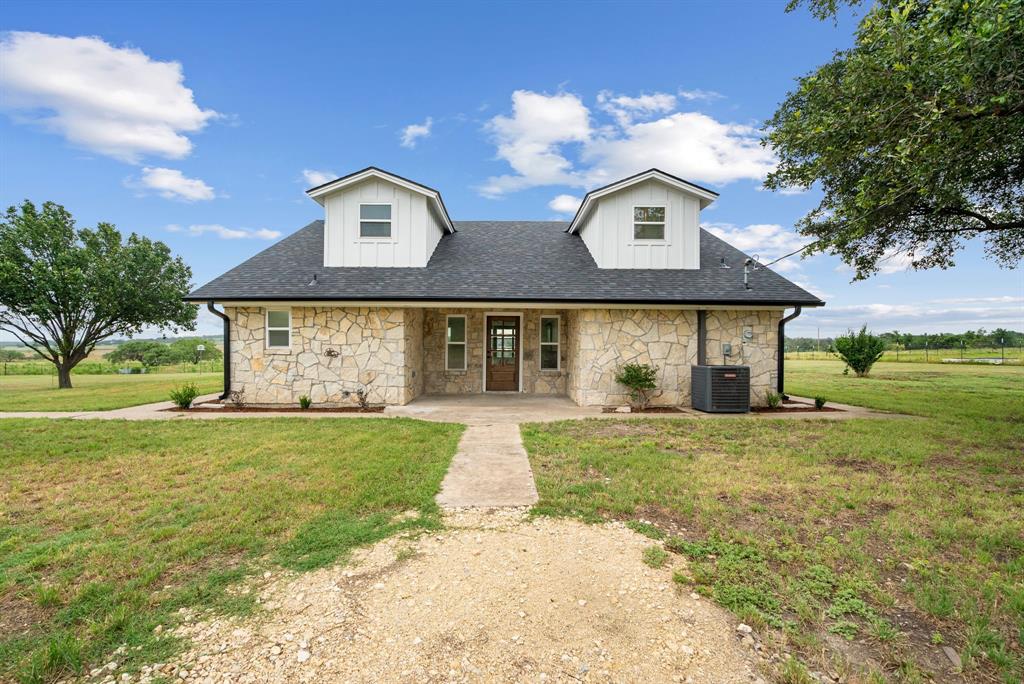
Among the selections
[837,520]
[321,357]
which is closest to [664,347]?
[837,520]

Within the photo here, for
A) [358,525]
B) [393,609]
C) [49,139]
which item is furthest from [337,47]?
[393,609]

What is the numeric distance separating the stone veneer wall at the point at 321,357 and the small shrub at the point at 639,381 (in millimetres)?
5319

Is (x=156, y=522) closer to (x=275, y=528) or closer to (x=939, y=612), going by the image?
(x=275, y=528)

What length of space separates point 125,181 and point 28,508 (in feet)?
54.6

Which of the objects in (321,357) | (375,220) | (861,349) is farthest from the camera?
(861,349)

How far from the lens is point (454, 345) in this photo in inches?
480

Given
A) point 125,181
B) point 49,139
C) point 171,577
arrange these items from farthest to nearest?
point 125,181 < point 49,139 < point 171,577

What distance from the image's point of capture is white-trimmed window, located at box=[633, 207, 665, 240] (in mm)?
10820

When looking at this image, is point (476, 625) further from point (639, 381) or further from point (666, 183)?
point (666, 183)

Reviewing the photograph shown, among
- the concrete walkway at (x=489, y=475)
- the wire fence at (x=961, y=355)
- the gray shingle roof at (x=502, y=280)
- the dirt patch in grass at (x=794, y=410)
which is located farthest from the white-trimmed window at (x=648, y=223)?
the wire fence at (x=961, y=355)

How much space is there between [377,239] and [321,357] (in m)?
3.39

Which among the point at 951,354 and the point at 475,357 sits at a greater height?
the point at 475,357

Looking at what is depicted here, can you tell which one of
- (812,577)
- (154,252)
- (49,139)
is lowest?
(812,577)

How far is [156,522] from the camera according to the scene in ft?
11.9
